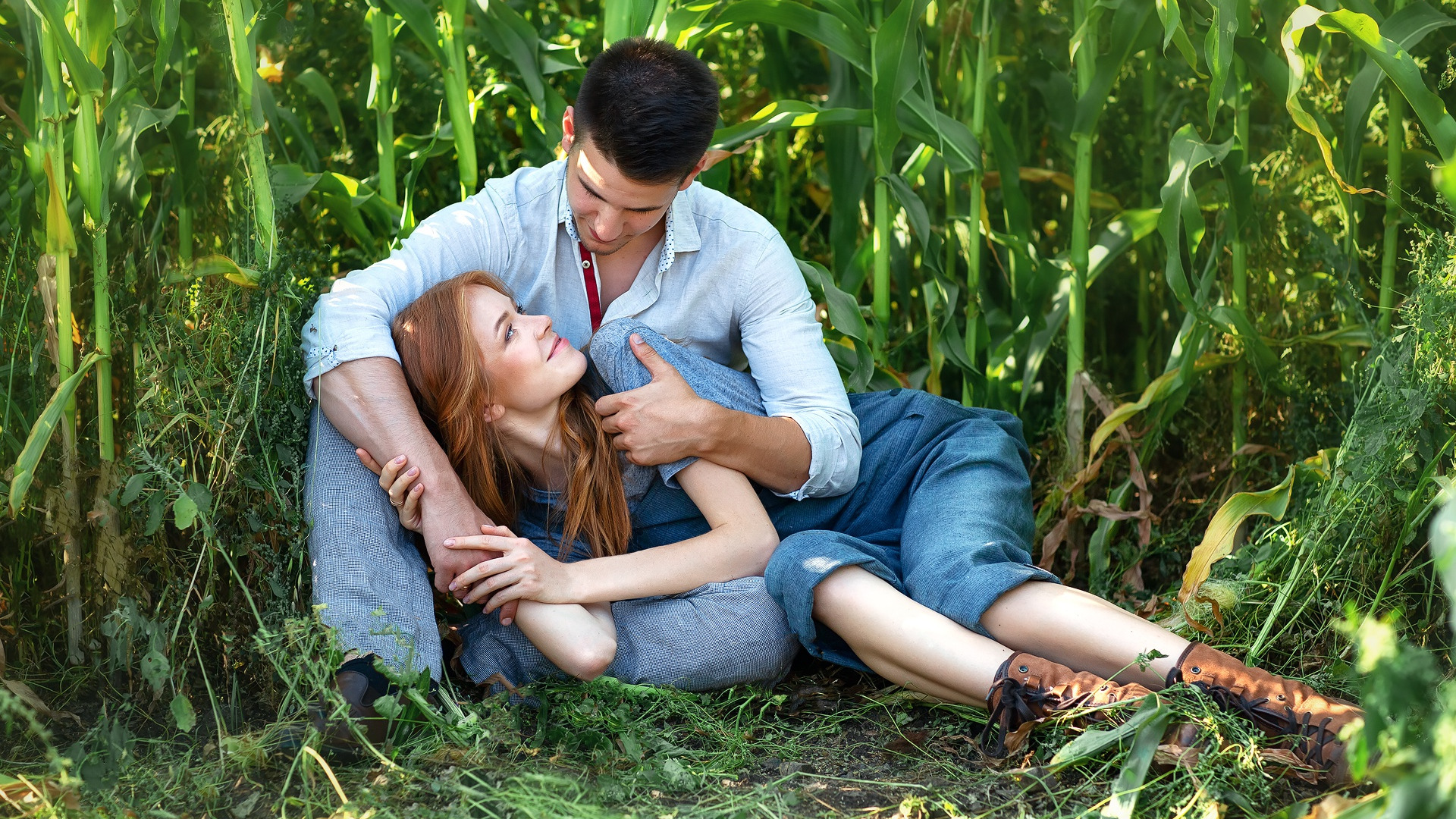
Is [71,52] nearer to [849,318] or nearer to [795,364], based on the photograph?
[795,364]

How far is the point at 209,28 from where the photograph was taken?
81.8 inches

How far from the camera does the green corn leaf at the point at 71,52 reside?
168 centimetres

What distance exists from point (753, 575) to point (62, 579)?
1118 millimetres

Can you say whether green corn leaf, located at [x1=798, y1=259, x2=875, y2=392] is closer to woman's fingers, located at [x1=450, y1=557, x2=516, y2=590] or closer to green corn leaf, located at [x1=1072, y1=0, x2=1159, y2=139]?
green corn leaf, located at [x1=1072, y1=0, x2=1159, y2=139]

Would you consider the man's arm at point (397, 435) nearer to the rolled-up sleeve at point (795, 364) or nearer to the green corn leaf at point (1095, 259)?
the rolled-up sleeve at point (795, 364)

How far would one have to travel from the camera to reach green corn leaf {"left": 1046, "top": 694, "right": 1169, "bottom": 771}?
4.99 ft

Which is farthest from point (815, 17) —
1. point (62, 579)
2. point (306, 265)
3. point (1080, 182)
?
point (62, 579)

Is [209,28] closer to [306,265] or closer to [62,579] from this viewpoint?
[306,265]

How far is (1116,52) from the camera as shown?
7.43 feet

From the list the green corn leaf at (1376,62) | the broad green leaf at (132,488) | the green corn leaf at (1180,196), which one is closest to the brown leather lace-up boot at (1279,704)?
the green corn leaf at (1180,196)

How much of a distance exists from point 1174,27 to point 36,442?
194 cm

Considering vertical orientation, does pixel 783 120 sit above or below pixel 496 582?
above

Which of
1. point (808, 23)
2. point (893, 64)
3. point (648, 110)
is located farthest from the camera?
point (808, 23)

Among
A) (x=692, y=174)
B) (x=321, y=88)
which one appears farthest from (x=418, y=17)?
(x=692, y=174)
